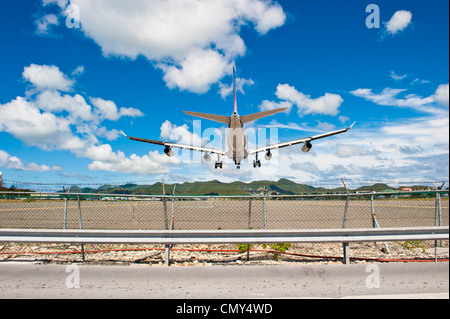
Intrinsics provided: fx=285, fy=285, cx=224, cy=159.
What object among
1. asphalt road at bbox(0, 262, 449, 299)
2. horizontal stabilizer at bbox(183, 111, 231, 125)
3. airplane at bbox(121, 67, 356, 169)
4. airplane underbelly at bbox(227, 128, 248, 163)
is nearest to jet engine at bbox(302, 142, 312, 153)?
airplane at bbox(121, 67, 356, 169)

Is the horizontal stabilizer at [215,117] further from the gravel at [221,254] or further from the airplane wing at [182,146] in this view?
the gravel at [221,254]

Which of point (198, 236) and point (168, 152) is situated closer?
point (198, 236)

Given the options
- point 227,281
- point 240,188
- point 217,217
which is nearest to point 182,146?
point 217,217

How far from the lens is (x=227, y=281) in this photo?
18.0 feet

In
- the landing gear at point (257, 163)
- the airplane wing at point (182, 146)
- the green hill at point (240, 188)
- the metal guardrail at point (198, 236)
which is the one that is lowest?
the metal guardrail at point (198, 236)

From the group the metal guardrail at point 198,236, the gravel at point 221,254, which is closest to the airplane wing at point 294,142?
the gravel at point 221,254

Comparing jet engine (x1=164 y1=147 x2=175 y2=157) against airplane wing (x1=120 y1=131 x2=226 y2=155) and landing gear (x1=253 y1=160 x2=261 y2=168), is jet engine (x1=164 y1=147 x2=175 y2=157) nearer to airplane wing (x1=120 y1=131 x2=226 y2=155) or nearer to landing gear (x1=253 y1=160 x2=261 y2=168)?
airplane wing (x1=120 y1=131 x2=226 y2=155)

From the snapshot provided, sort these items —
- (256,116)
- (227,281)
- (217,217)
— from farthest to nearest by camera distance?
(256,116) → (217,217) → (227,281)

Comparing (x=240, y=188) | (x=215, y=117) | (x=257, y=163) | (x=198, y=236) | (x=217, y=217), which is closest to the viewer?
(x=198, y=236)

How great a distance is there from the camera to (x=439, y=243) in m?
9.40

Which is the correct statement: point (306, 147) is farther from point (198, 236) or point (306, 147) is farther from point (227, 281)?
point (227, 281)

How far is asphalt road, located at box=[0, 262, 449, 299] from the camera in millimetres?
4855

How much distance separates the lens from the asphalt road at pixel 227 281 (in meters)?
4.86

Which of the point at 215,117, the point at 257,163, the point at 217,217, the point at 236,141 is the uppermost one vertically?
the point at 215,117
